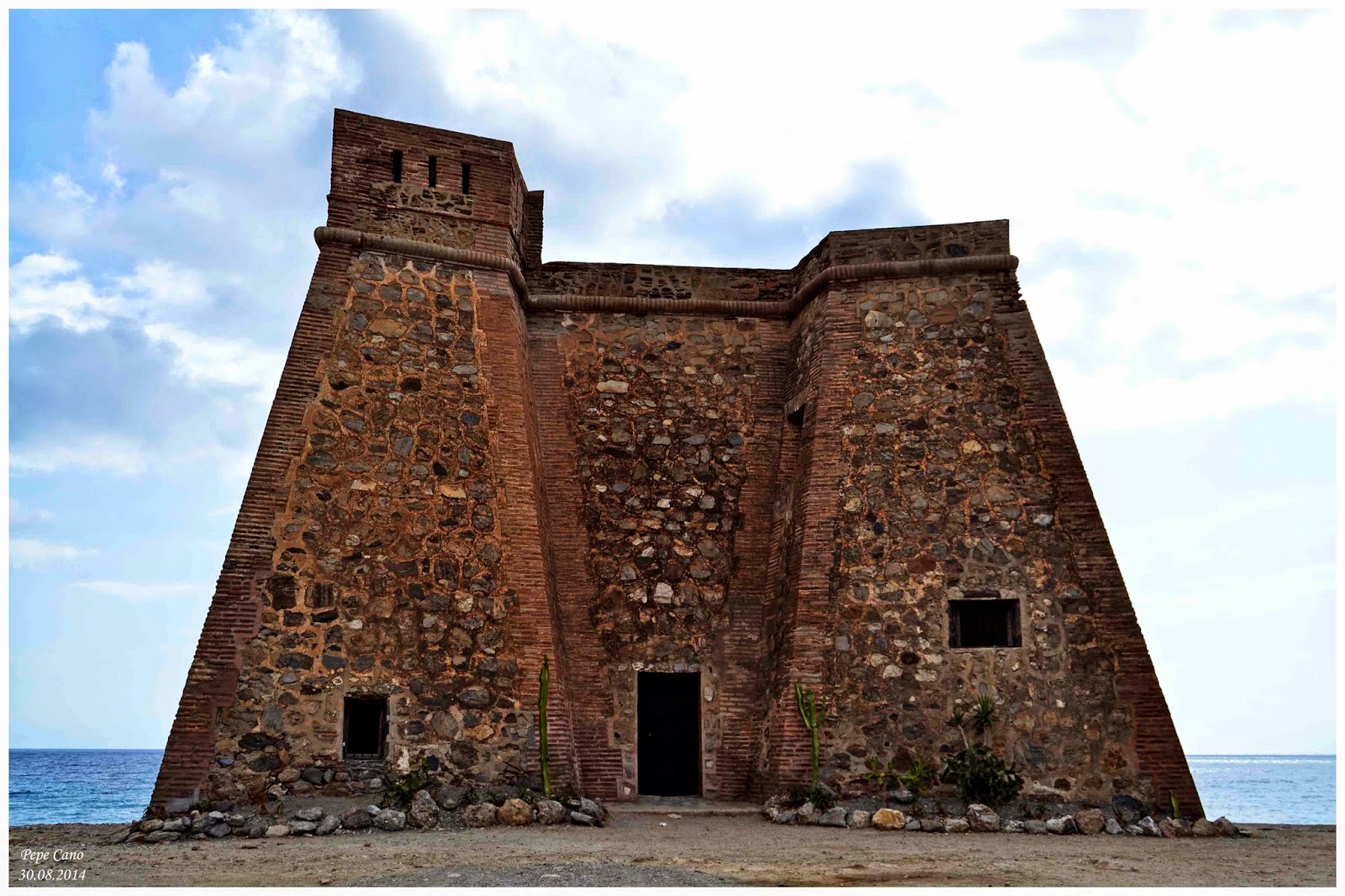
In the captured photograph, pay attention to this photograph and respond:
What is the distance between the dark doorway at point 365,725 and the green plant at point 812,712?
3913 mm

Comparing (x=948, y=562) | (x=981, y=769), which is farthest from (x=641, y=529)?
(x=981, y=769)

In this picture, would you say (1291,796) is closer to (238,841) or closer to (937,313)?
(937,313)

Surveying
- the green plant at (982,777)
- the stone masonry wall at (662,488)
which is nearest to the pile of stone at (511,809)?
the stone masonry wall at (662,488)

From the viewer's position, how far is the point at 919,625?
37.8ft

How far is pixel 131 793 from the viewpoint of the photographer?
4050cm

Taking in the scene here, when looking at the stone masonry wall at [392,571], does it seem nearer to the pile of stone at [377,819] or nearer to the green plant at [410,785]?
the green plant at [410,785]

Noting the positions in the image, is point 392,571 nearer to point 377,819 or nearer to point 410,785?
point 410,785

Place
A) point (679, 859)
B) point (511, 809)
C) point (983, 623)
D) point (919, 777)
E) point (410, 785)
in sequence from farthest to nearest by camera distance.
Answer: point (983, 623) → point (919, 777) → point (410, 785) → point (511, 809) → point (679, 859)

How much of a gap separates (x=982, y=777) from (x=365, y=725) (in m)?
5.76

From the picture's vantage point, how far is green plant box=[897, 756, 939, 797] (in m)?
10.8

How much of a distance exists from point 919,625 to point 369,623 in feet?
17.5

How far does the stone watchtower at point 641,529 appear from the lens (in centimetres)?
1077

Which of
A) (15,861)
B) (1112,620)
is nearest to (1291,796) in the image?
(1112,620)

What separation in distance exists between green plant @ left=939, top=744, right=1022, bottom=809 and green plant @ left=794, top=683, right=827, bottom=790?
3.92 feet
